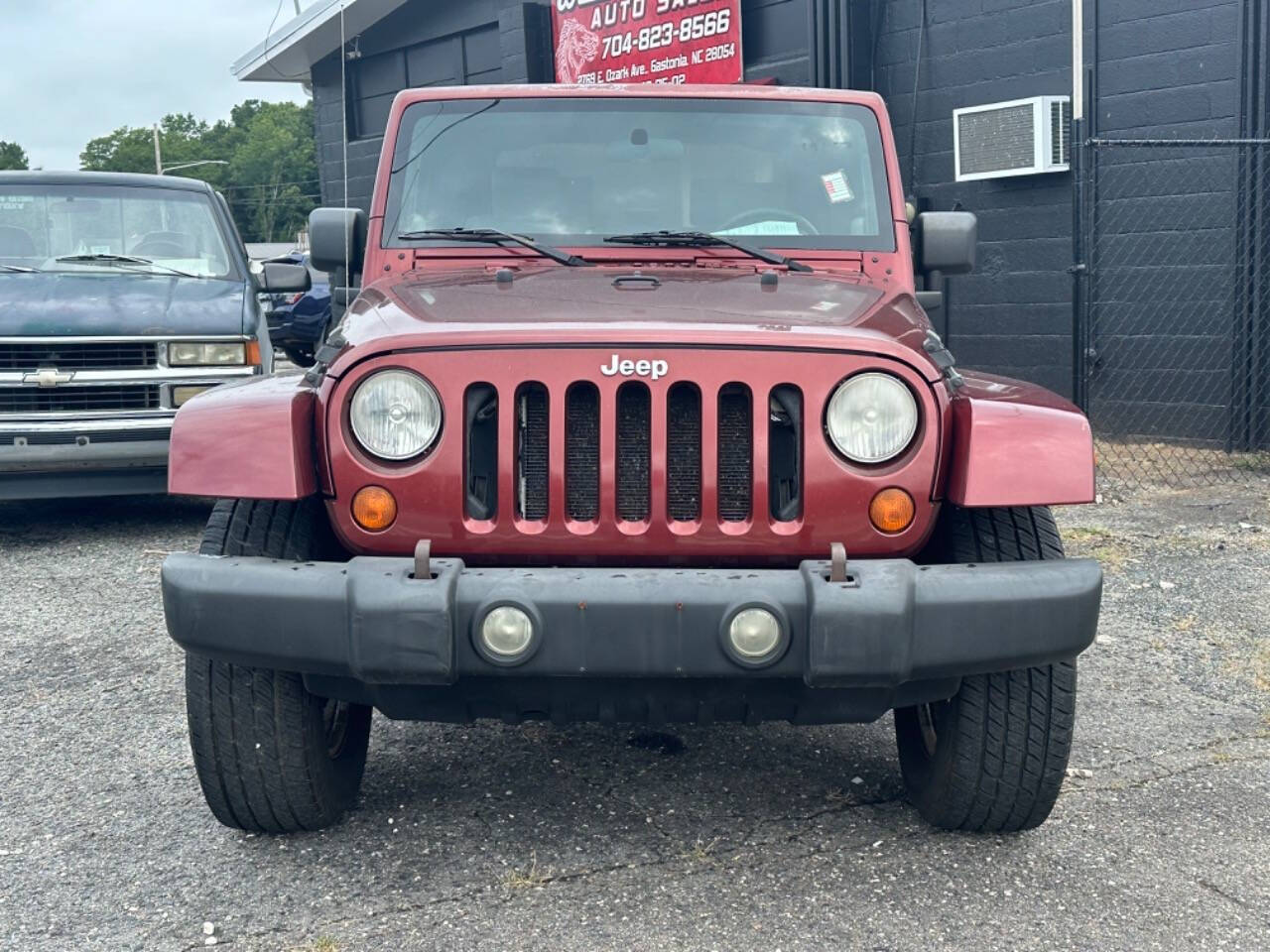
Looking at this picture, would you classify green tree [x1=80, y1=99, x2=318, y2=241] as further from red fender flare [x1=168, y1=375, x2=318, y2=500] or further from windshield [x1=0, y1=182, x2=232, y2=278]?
red fender flare [x1=168, y1=375, x2=318, y2=500]

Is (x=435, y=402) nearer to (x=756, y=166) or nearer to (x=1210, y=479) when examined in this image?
(x=756, y=166)

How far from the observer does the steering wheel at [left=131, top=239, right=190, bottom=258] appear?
779cm

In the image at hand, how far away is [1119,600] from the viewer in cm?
567

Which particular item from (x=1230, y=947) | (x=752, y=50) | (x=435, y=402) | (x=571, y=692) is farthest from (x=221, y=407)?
(x=752, y=50)

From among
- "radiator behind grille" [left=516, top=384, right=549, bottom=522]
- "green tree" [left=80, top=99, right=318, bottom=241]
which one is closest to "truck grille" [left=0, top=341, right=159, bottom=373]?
"radiator behind grille" [left=516, top=384, right=549, bottom=522]

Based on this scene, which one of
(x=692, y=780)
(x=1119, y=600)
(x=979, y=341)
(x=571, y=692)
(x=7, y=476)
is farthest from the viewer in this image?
(x=979, y=341)

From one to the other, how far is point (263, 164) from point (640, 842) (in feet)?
283

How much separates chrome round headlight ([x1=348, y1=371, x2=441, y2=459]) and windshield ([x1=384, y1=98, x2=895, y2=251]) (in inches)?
47.6

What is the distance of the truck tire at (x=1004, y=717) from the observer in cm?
304

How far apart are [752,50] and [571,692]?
1048cm

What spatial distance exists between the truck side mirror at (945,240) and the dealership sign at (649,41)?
8.42 metres

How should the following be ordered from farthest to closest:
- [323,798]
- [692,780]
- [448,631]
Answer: [692,780] → [323,798] → [448,631]

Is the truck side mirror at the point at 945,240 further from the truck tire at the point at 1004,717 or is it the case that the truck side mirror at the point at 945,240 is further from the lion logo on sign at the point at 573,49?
the lion logo on sign at the point at 573,49

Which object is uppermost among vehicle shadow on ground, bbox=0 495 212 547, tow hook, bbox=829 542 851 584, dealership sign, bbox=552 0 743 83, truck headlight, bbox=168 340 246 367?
dealership sign, bbox=552 0 743 83
